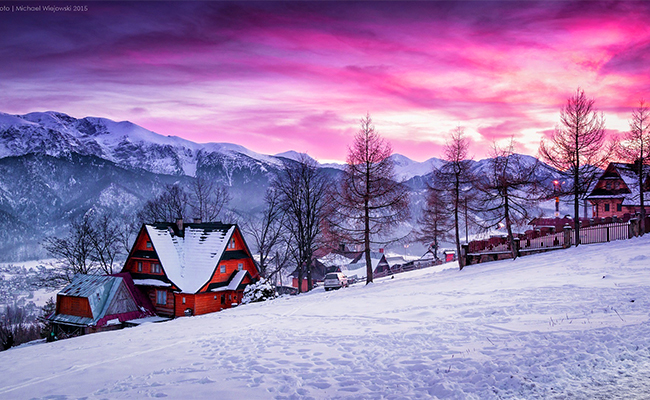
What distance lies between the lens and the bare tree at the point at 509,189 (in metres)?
25.0

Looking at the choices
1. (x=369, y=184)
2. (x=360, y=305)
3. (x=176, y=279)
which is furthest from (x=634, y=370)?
(x=176, y=279)

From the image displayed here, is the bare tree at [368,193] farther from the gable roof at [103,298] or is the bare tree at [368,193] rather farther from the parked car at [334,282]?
the gable roof at [103,298]

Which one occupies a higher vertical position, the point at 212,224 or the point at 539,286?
the point at 212,224

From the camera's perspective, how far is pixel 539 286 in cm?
1353

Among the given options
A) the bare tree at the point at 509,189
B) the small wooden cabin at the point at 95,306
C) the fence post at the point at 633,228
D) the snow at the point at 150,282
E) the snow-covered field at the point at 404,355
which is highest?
the bare tree at the point at 509,189

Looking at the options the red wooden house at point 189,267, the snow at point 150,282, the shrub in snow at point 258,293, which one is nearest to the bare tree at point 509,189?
the shrub in snow at point 258,293

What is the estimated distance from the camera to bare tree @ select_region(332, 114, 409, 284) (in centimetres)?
2547

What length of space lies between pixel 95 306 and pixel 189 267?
733cm

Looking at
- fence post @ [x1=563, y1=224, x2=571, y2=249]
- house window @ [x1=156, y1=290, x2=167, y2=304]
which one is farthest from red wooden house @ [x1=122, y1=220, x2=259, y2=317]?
fence post @ [x1=563, y1=224, x2=571, y2=249]

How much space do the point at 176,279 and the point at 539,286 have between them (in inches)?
1058

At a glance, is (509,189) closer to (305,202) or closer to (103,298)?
(305,202)

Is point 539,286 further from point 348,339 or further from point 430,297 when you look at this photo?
point 348,339

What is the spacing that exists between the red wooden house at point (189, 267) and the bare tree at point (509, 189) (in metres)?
21.4

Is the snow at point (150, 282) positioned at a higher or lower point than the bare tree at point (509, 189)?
lower
